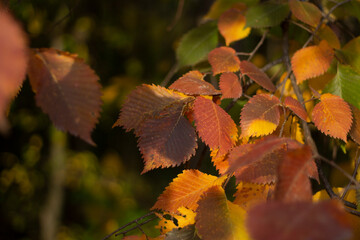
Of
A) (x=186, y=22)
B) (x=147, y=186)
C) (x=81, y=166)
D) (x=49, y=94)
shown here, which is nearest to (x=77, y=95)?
(x=49, y=94)

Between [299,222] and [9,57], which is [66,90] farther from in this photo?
[299,222]

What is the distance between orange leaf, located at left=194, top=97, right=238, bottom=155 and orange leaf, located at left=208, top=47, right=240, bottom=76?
140 mm

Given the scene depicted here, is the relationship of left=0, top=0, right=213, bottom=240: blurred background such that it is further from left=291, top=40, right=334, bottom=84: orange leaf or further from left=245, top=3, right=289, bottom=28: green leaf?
left=291, top=40, right=334, bottom=84: orange leaf

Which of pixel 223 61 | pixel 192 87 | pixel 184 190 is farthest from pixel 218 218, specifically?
pixel 223 61

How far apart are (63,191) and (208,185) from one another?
328 centimetres

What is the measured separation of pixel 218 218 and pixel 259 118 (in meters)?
0.18

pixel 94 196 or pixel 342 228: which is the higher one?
pixel 342 228

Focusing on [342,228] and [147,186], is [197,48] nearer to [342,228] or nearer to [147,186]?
[342,228]

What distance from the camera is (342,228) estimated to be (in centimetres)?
28

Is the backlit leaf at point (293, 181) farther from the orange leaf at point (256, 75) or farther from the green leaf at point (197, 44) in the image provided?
the green leaf at point (197, 44)

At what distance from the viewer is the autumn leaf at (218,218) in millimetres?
500

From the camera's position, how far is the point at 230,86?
65cm

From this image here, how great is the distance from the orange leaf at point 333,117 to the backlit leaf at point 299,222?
32 centimetres

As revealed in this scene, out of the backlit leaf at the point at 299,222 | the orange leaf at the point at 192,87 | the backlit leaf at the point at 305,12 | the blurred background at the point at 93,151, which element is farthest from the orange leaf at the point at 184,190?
the blurred background at the point at 93,151
